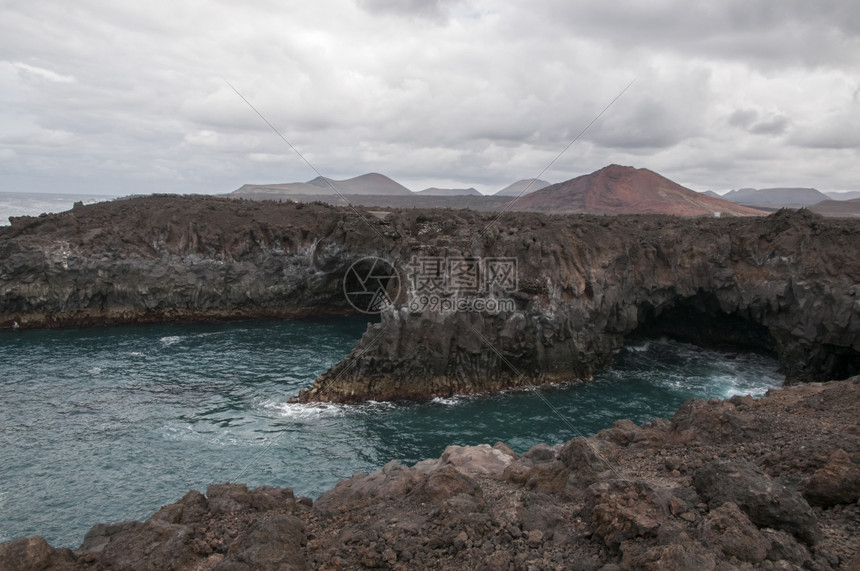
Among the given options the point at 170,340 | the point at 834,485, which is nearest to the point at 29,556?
the point at 834,485

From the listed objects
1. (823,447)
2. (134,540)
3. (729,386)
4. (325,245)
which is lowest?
(729,386)

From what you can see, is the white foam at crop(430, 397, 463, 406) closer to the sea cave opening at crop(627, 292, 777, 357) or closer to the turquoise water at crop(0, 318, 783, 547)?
the turquoise water at crop(0, 318, 783, 547)

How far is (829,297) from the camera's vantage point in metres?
29.2

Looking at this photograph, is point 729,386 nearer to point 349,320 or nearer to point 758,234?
point 758,234

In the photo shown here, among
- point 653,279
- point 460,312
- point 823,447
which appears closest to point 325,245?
point 460,312

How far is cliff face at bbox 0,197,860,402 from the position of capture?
2914cm

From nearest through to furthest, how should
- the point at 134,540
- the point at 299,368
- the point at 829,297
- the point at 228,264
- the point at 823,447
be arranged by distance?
the point at 134,540, the point at 823,447, the point at 829,297, the point at 299,368, the point at 228,264

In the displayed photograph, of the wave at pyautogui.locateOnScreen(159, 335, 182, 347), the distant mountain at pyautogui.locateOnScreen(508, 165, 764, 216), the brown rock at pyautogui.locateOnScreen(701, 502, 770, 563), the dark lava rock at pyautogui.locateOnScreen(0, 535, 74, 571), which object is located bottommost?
the wave at pyautogui.locateOnScreen(159, 335, 182, 347)

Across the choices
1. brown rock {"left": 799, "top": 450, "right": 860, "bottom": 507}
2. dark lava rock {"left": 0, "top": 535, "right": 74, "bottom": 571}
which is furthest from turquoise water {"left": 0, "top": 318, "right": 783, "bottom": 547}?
brown rock {"left": 799, "top": 450, "right": 860, "bottom": 507}

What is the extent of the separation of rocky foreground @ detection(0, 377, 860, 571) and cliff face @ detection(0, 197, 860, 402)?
641 inches

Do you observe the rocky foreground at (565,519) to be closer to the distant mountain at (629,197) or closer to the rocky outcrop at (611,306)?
the rocky outcrop at (611,306)

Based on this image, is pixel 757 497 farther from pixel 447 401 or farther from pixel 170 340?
pixel 170 340

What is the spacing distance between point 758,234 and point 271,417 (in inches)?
1284

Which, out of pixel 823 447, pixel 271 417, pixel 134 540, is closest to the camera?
pixel 134 540
